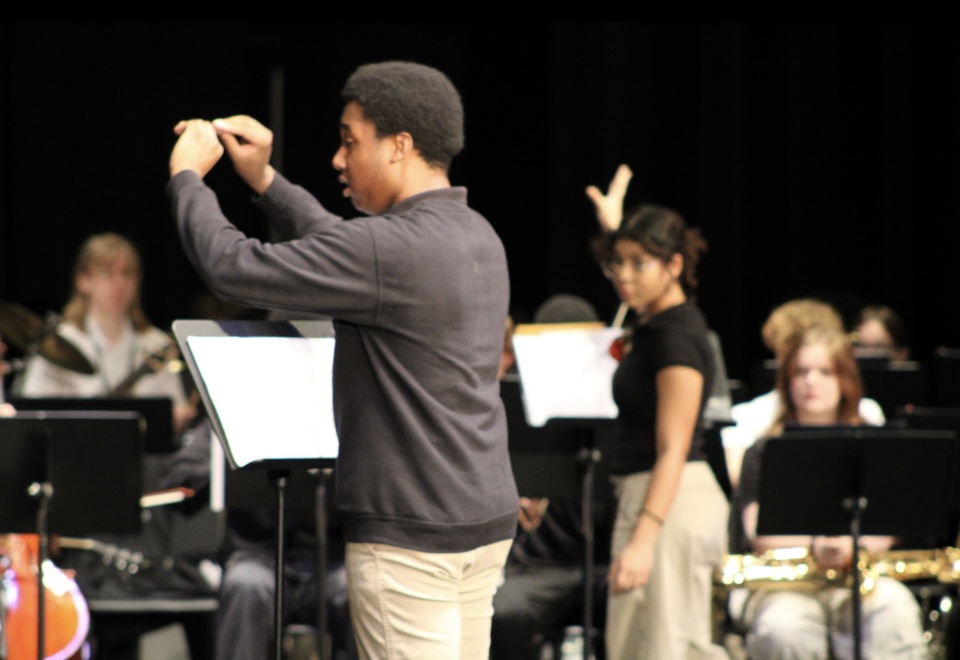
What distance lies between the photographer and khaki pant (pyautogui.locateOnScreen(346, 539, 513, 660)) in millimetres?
2158

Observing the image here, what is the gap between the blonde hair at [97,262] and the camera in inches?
241

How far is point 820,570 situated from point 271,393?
2492mm

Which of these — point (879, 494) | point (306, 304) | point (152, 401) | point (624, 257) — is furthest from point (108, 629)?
point (306, 304)

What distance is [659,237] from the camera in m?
3.68

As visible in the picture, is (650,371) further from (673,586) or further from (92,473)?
(92,473)

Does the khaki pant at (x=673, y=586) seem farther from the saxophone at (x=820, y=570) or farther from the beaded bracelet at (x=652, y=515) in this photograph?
the saxophone at (x=820, y=570)

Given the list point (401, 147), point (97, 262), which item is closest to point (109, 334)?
point (97, 262)

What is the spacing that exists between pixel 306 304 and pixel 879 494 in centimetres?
226

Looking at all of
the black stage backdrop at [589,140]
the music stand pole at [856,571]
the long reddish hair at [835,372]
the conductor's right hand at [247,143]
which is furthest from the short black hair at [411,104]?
the black stage backdrop at [589,140]

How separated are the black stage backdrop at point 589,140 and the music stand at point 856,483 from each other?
395 cm

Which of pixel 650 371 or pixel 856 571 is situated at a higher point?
pixel 650 371

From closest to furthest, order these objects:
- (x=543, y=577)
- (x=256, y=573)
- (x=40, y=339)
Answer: (x=256, y=573) < (x=543, y=577) < (x=40, y=339)

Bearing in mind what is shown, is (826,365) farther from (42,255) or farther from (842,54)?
(42,255)

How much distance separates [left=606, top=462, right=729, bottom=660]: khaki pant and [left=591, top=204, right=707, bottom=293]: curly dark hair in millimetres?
570
